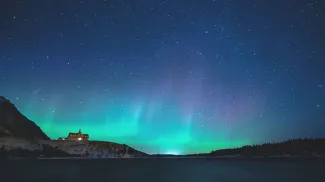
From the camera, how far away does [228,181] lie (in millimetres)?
64000

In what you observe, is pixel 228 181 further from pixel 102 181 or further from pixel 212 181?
pixel 102 181

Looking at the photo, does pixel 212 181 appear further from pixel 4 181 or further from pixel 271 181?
pixel 4 181

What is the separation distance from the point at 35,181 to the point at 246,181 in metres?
36.3

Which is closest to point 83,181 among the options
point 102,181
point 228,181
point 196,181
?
point 102,181

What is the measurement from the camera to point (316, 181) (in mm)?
57438

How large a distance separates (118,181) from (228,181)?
65.9 ft

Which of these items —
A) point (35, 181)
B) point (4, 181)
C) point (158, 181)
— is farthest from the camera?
point (158, 181)

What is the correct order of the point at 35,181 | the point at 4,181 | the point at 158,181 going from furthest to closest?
the point at 158,181 → the point at 35,181 → the point at 4,181


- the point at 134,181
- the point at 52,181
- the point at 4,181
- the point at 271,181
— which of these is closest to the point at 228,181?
Answer: the point at 271,181

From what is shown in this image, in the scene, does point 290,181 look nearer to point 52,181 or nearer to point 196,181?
point 196,181

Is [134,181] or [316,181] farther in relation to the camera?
[134,181]

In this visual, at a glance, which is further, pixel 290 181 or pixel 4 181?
pixel 290 181

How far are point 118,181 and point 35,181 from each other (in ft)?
47.1

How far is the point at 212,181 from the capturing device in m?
65.6
